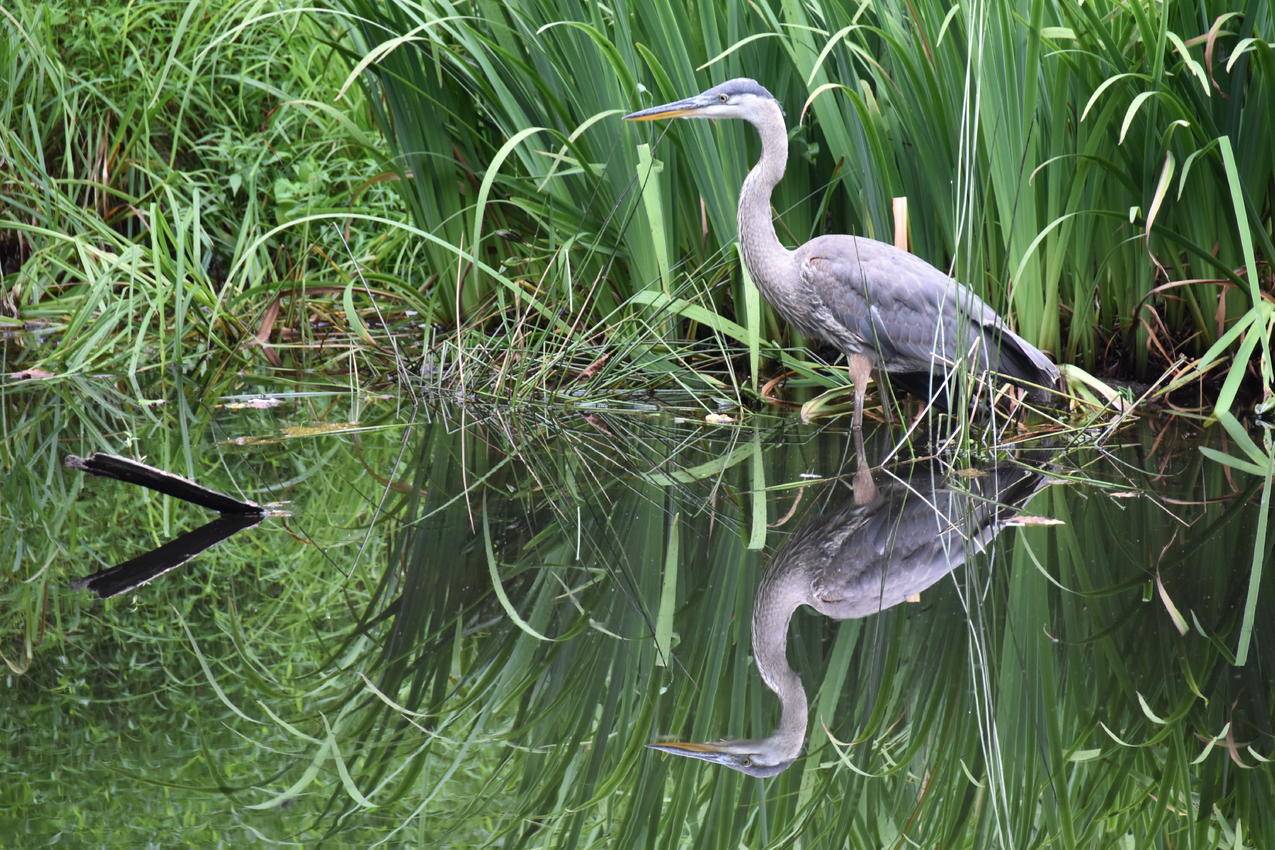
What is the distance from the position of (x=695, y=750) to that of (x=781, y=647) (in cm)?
41

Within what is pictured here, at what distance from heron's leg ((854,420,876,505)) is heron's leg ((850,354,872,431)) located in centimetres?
11

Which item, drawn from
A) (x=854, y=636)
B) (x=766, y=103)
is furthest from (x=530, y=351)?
(x=854, y=636)

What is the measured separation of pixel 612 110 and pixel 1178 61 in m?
1.66

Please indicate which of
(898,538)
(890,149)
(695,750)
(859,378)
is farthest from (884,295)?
(695,750)

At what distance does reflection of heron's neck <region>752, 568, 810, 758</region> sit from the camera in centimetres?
209

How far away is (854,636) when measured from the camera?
2.49m

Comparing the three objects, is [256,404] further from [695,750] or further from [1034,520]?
[695,750]

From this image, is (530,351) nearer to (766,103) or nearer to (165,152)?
(766,103)

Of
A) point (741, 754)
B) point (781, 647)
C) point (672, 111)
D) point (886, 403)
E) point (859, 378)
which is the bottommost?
point (886, 403)

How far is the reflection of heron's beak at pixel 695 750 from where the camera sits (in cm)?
A: 203

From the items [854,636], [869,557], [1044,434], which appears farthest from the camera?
[1044,434]

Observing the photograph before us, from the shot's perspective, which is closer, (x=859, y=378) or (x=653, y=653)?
(x=653, y=653)

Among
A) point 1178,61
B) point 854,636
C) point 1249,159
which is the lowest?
point 854,636

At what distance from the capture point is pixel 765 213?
4.37 metres
